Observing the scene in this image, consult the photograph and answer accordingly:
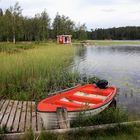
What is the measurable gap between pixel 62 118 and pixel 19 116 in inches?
64.9

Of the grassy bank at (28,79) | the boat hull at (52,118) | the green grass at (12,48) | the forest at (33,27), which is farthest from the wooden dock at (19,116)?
the forest at (33,27)

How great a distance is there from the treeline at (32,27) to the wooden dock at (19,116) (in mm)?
46073

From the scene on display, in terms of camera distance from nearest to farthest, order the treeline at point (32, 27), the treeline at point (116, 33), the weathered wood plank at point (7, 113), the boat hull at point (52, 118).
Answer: the boat hull at point (52, 118) → the weathered wood plank at point (7, 113) → the treeline at point (32, 27) → the treeline at point (116, 33)

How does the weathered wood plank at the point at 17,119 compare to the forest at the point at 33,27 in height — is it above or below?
below

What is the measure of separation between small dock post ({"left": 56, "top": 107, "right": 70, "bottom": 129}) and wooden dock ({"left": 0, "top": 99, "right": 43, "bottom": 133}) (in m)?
0.60

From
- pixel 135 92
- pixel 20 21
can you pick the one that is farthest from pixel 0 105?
pixel 20 21

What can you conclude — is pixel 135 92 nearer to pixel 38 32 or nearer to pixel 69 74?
pixel 69 74

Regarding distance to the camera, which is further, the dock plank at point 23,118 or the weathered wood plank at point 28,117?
the weathered wood plank at point 28,117

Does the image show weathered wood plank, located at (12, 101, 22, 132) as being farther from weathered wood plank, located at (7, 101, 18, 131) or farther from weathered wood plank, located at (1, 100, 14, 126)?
weathered wood plank, located at (1, 100, 14, 126)

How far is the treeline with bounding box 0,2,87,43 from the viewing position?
174ft

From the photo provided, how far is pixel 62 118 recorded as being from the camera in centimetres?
573

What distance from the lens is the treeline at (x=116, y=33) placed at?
4945 inches

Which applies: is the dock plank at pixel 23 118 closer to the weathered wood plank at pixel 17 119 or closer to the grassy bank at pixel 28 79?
the weathered wood plank at pixel 17 119

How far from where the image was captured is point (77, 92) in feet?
27.8
